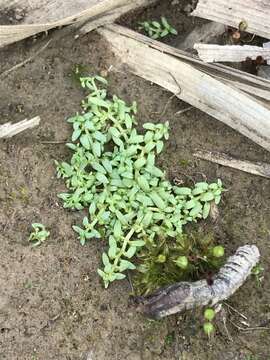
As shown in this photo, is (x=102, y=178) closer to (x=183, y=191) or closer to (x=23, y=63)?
(x=183, y=191)

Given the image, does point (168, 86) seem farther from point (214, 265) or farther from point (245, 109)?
point (214, 265)

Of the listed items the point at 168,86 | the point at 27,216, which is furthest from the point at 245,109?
the point at 27,216

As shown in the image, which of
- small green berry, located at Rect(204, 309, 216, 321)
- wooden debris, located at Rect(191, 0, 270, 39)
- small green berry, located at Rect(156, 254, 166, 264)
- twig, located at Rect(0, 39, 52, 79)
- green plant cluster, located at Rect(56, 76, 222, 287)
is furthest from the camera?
twig, located at Rect(0, 39, 52, 79)

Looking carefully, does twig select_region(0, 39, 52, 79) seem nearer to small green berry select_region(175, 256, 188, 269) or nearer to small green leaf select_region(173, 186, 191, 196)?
small green leaf select_region(173, 186, 191, 196)

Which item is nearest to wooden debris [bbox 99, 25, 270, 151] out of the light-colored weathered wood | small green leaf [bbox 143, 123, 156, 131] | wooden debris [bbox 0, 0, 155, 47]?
the light-colored weathered wood

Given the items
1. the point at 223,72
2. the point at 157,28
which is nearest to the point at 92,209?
the point at 223,72

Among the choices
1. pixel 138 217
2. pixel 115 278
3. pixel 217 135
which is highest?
pixel 217 135
